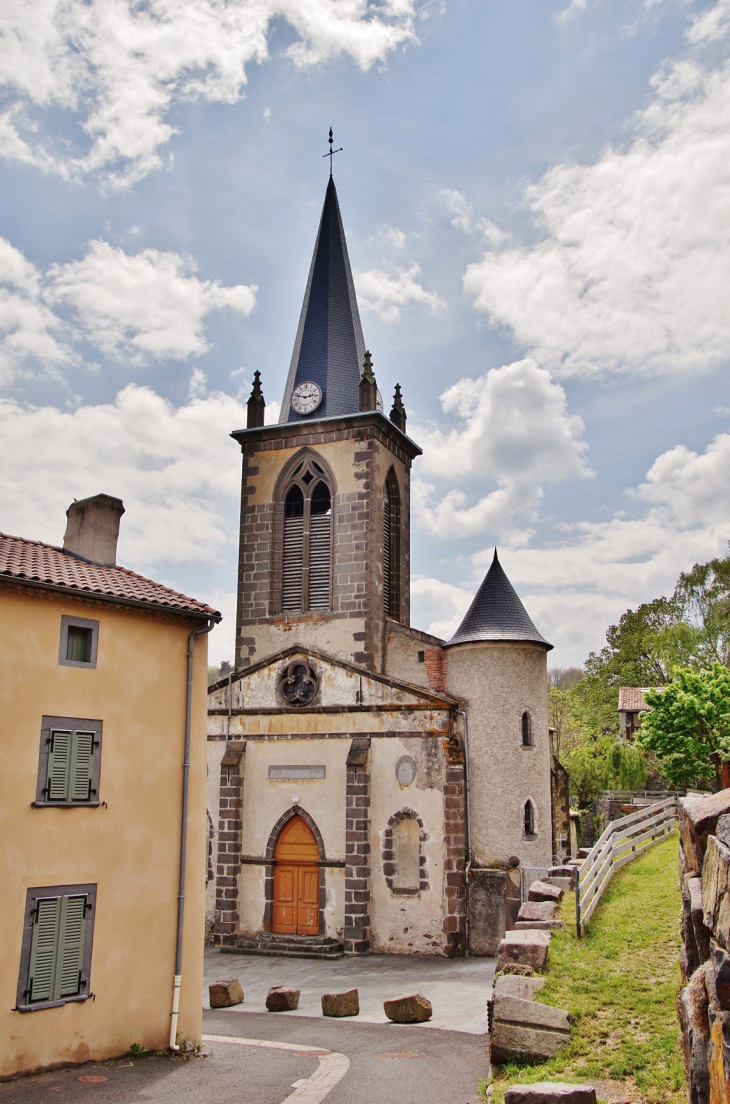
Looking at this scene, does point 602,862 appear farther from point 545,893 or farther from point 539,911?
point 539,911

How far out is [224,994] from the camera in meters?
16.5

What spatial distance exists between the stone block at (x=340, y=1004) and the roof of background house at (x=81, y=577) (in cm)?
665

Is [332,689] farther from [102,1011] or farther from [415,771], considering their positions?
[102,1011]

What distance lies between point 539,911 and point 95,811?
7.02 m

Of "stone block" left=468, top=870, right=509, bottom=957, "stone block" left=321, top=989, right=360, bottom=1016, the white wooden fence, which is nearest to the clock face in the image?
"stone block" left=468, top=870, right=509, bottom=957

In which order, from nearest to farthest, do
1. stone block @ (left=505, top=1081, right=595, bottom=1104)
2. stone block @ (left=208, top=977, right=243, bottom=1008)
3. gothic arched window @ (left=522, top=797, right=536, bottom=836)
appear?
stone block @ (left=505, top=1081, right=595, bottom=1104) < stone block @ (left=208, top=977, right=243, bottom=1008) < gothic arched window @ (left=522, top=797, right=536, bottom=836)

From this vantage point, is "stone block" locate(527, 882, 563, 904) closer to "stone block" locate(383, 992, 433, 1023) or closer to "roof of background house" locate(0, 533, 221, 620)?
"stone block" locate(383, 992, 433, 1023)

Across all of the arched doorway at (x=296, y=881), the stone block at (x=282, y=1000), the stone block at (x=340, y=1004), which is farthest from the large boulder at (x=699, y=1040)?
the arched doorway at (x=296, y=881)

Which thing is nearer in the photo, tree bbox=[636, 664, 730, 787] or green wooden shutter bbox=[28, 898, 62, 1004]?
green wooden shutter bbox=[28, 898, 62, 1004]

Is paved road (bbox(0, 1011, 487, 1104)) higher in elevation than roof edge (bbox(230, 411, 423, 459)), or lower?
lower

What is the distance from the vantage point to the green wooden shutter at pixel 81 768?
499 inches

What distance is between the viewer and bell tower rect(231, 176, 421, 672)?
1022 inches

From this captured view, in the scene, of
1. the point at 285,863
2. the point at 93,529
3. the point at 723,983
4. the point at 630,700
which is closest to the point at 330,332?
the point at 93,529

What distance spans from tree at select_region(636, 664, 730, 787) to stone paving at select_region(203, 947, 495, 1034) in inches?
353
